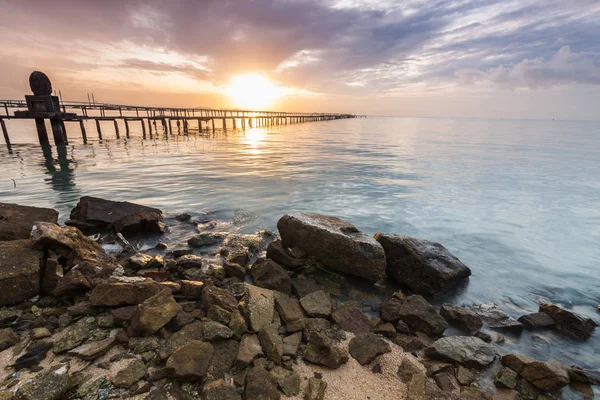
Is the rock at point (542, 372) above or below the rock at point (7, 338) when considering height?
below

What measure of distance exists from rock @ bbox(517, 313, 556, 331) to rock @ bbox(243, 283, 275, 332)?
13.9 ft

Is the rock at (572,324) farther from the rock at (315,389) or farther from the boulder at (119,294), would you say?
the boulder at (119,294)

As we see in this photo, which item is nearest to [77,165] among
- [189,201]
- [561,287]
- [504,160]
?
[189,201]

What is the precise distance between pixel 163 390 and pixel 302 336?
5.67 feet

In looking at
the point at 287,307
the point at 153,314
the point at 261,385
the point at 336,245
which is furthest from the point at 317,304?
the point at 153,314

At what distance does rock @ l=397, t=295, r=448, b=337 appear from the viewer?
4.32 meters

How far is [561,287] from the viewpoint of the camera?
6.42 m

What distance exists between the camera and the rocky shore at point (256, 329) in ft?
9.71

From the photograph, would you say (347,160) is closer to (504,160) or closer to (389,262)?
(504,160)

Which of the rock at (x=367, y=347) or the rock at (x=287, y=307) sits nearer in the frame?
the rock at (x=367, y=347)

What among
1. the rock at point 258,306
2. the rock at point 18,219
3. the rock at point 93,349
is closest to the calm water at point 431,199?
the rock at point 258,306

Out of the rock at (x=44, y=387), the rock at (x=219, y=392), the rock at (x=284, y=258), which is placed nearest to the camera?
the rock at (x=44, y=387)

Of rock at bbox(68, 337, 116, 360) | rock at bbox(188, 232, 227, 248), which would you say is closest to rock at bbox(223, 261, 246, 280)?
rock at bbox(188, 232, 227, 248)

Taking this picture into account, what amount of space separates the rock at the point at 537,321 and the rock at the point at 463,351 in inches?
55.3
